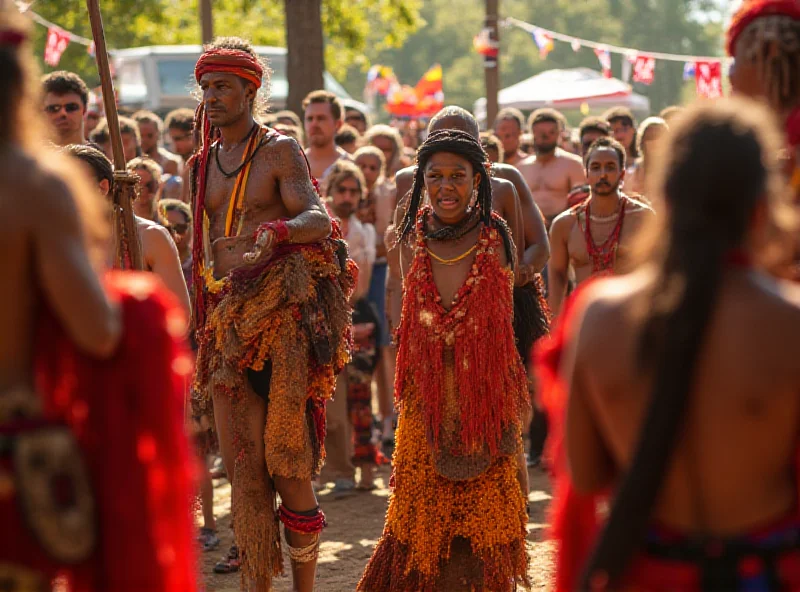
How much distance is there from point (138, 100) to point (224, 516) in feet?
55.8

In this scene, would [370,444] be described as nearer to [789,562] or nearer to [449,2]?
[789,562]

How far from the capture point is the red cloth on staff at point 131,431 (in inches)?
122

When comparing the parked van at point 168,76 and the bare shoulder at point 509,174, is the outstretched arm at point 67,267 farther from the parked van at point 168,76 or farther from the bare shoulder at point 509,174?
the parked van at point 168,76

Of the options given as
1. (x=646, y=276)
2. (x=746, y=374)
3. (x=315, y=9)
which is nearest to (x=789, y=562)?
(x=746, y=374)

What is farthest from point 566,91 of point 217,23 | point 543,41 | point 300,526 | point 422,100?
point 300,526

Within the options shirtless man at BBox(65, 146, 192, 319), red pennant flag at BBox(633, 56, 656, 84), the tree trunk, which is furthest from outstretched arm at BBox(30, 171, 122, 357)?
red pennant flag at BBox(633, 56, 656, 84)

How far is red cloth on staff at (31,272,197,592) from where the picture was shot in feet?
10.2

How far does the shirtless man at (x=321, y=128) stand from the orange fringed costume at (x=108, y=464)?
23.2ft

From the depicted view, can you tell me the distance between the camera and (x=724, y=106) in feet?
9.34

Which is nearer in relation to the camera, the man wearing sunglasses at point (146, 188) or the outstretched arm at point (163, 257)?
the outstretched arm at point (163, 257)

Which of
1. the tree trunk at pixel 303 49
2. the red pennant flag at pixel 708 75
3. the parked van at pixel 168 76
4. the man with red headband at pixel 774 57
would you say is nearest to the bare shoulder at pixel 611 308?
the man with red headband at pixel 774 57

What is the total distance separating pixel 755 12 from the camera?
396 centimetres

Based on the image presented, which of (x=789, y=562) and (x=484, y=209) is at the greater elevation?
(x=484, y=209)

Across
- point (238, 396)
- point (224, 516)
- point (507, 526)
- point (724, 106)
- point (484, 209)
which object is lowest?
point (224, 516)
